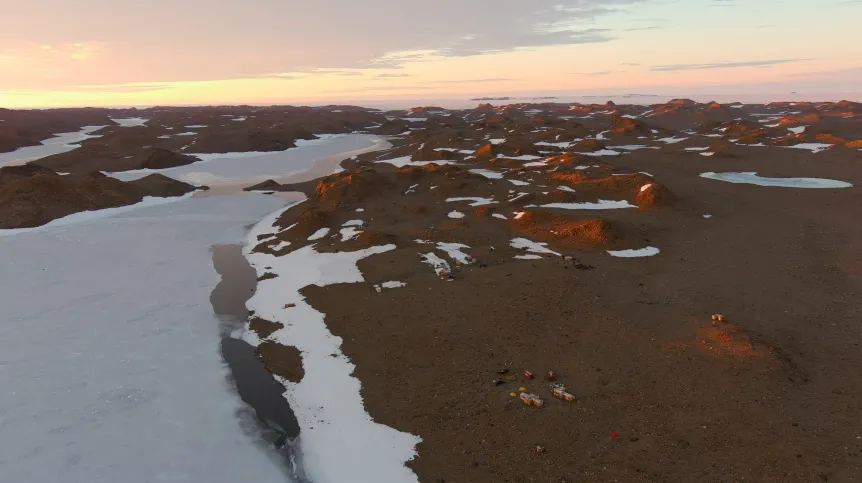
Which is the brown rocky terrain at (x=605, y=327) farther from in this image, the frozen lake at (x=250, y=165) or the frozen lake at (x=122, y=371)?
the frozen lake at (x=250, y=165)

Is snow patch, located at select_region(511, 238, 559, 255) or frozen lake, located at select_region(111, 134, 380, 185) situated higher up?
frozen lake, located at select_region(111, 134, 380, 185)

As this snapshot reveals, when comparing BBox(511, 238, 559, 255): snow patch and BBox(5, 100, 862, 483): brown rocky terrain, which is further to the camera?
A: BBox(511, 238, 559, 255): snow patch

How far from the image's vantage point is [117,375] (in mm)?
21953

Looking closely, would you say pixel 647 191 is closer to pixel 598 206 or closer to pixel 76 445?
pixel 598 206

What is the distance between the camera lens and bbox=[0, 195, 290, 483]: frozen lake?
16938 millimetres

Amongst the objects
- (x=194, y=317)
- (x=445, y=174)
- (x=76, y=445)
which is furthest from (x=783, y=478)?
(x=445, y=174)

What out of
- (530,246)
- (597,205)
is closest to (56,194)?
(530,246)

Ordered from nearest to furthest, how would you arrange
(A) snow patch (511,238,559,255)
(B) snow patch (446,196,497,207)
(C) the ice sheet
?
(A) snow patch (511,238,559,255) < (C) the ice sheet < (B) snow patch (446,196,497,207)

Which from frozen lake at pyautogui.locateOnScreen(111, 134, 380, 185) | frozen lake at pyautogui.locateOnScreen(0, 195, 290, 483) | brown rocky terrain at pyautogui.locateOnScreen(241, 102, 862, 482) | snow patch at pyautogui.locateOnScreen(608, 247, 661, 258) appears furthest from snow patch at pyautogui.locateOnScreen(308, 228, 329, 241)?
frozen lake at pyautogui.locateOnScreen(111, 134, 380, 185)

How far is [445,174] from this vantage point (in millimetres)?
63062

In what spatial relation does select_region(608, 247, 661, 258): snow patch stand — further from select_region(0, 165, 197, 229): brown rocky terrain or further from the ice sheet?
select_region(0, 165, 197, 229): brown rocky terrain

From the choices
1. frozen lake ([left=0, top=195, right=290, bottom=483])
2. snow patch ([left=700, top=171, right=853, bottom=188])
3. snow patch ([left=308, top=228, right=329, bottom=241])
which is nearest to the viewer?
frozen lake ([left=0, top=195, right=290, bottom=483])

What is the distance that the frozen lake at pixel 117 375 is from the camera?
16938mm

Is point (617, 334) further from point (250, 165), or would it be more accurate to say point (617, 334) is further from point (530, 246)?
point (250, 165)
